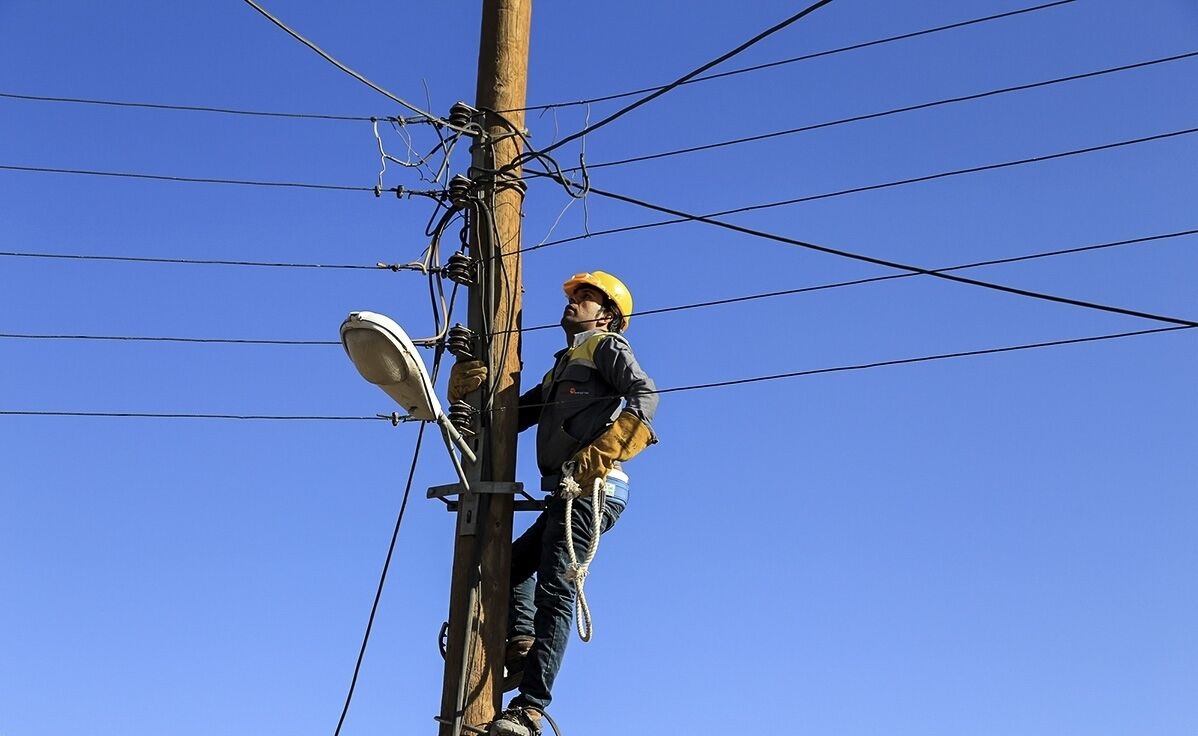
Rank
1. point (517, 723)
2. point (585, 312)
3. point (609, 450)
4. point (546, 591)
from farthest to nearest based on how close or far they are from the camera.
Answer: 1. point (585, 312)
2. point (609, 450)
3. point (546, 591)
4. point (517, 723)

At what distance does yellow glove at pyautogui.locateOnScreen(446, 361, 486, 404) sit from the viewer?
21.8ft

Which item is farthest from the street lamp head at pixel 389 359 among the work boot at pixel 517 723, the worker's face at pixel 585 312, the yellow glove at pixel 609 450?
the work boot at pixel 517 723

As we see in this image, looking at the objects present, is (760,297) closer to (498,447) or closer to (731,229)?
(731,229)

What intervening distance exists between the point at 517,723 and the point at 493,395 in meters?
1.46

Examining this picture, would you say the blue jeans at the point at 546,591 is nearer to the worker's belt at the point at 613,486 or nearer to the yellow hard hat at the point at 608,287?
the worker's belt at the point at 613,486

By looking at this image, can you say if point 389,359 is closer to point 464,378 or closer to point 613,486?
point 464,378

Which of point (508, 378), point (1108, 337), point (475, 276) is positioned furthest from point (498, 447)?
point (1108, 337)

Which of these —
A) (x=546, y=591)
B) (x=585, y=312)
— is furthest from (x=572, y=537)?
(x=585, y=312)

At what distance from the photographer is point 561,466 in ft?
21.1

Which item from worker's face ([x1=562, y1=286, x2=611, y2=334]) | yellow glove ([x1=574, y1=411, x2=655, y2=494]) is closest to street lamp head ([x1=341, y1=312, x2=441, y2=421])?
yellow glove ([x1=574, y1=411, x2=655, y2=494])

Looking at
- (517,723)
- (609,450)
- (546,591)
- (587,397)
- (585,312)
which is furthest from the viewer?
(585,312)

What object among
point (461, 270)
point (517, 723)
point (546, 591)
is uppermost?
point (461, 270)

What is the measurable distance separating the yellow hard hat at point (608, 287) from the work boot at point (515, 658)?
64.6 inches

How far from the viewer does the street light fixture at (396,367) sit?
6.31 meters
